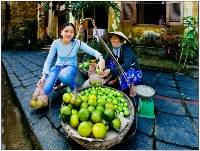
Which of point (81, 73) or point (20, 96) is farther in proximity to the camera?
point (81, 73)

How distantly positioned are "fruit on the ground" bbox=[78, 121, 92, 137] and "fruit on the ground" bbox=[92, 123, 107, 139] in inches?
1.7

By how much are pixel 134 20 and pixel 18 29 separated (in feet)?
30.0

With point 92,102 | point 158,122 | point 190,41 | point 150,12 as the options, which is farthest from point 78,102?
point 150,12

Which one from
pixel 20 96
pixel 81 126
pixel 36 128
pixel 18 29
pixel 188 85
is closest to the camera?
pixel 81 126

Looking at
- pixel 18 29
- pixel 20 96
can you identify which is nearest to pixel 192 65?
pixel 20 96

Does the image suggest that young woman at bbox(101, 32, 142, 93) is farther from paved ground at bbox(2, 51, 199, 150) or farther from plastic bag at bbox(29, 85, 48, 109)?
plastic bag at bbox(29, 85, 48, 109)

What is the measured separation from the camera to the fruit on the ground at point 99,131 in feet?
8.68

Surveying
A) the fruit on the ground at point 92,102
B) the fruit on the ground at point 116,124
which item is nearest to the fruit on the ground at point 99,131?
the fruit on the ground at point 116,124

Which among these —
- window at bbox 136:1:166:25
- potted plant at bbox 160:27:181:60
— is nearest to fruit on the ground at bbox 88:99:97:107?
potted plant at bbox 160:27:181:60

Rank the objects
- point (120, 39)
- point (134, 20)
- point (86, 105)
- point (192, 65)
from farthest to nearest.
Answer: point (134, 20)
point (192, 65)
point (120, 39)
point (86, 105)

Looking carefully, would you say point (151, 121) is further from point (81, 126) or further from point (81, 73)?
point (81, 73)

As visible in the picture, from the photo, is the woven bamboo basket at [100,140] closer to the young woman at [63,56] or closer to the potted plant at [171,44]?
the young woman at [63,56]

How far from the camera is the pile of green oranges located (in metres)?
2.69

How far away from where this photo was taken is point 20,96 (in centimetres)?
513
